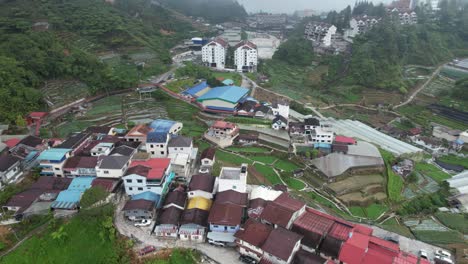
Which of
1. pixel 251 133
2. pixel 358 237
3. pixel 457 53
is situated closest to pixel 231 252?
pixel 358 237

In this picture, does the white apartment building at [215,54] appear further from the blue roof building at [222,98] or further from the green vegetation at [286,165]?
the green vegetation at [286,165]

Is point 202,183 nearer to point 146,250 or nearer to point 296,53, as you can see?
point 146,250

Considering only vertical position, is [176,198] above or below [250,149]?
above

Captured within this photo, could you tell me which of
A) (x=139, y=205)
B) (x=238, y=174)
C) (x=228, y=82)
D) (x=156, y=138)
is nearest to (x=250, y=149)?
(x=238, y=174)

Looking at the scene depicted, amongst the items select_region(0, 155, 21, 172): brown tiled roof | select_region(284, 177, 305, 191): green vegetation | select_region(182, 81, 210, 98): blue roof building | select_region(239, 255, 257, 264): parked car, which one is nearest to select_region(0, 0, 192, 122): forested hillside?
select_region(182, 81, 210, 98): blue roof building

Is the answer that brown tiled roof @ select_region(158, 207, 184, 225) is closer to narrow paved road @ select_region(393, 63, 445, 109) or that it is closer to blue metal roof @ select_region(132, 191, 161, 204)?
blue metal roof @ select_region(132, 191, 161, 204)

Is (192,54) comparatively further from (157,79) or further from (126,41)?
(157,79)
